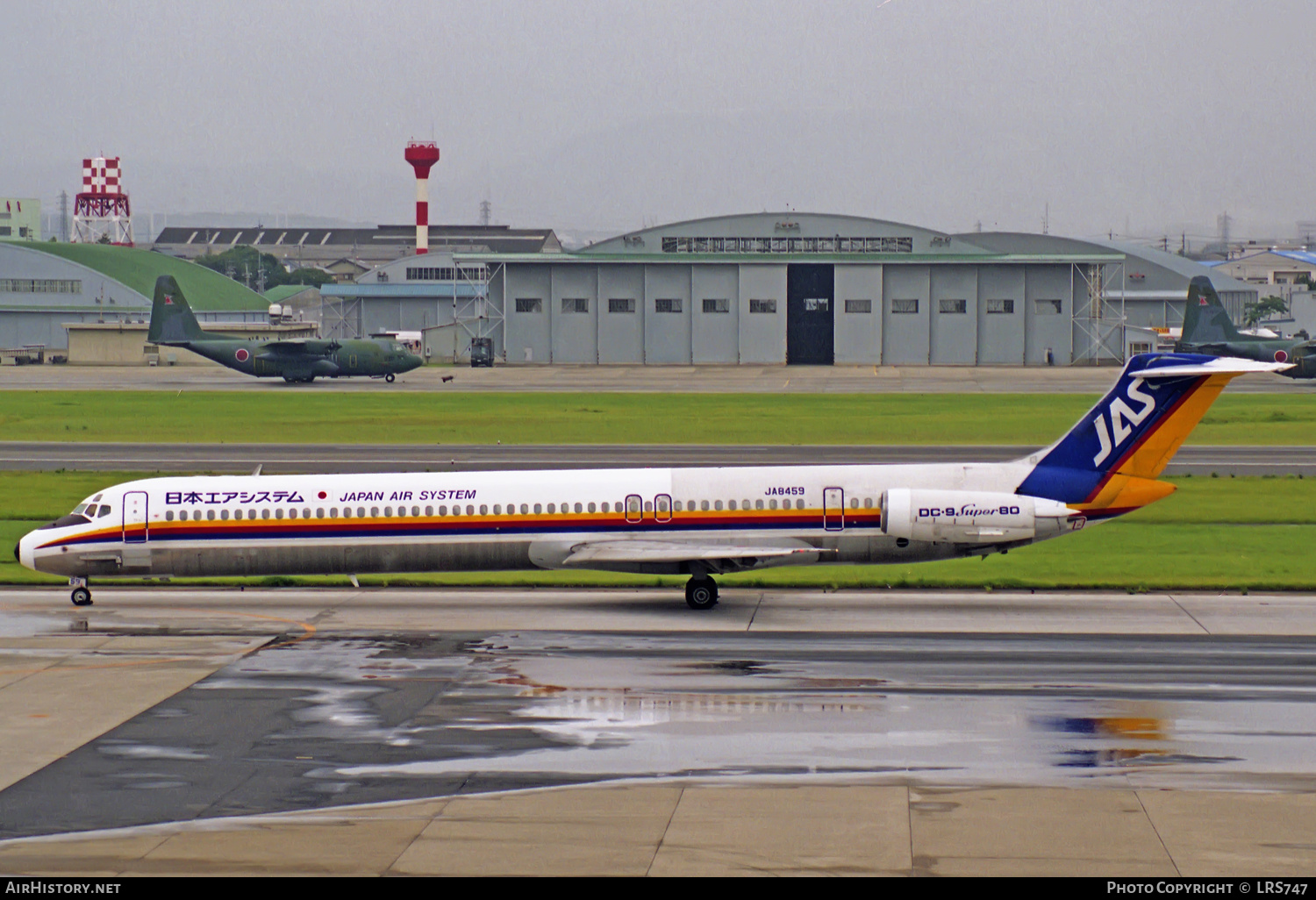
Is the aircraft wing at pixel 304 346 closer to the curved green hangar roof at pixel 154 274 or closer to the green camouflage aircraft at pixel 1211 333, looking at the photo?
the green camouflage aircraft at pixel 1211 333

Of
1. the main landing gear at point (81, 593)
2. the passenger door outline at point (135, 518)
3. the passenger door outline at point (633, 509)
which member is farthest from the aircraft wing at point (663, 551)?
the main landing gear at point (81, 593)

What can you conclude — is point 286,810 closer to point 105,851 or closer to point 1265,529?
point 105,851

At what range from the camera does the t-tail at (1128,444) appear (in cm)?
3262

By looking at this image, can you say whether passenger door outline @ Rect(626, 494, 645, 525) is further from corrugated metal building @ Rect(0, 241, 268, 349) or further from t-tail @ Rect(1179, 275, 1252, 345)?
corrugated metal building @ Rect(0, 241, 268, 349)

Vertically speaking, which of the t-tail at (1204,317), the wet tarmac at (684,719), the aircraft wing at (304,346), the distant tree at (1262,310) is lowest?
the wet tarmac at (684,719)

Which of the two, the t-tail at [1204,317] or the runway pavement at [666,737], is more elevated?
the t-tail at [1204,317]

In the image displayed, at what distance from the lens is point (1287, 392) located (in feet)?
323

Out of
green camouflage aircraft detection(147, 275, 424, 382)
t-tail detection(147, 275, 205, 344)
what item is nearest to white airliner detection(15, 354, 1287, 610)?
green camouflage aircraft detection(147, 275, 424, 382)

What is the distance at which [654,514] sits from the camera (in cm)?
3325

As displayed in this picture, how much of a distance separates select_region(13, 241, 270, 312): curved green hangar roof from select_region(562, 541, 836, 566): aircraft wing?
150022 mm

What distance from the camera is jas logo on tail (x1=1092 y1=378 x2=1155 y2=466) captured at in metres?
32.8

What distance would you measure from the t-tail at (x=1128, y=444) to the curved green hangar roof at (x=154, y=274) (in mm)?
154738

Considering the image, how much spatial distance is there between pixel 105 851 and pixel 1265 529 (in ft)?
121

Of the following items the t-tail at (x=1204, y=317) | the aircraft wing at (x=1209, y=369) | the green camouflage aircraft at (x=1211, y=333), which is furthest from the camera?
the t-tail at (x=1204, y=317)
